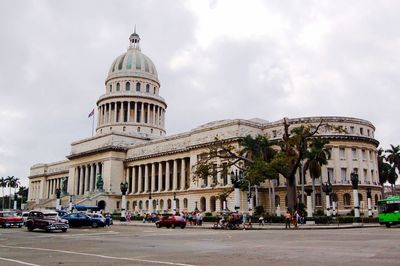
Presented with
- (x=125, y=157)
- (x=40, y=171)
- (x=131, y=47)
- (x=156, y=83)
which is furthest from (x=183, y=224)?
(x=40, y=171)

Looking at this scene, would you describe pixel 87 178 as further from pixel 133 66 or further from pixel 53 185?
pixel 133 66

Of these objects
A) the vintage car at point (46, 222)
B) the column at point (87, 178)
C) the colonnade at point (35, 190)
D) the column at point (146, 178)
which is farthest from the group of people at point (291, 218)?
the colonnade at point (35, 190)

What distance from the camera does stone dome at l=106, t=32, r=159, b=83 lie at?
109125 mm

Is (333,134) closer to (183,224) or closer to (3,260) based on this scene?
(183,224)

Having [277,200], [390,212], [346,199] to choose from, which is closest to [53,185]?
[277,200]

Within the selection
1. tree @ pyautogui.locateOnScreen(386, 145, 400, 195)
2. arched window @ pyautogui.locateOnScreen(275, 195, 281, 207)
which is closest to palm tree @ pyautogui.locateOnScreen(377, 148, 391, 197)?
tree @ pyautogui.locateOnScreen(386, 145, 400, 195)

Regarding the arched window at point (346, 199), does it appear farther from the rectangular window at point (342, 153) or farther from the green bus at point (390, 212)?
the green bus at point (390, 212)

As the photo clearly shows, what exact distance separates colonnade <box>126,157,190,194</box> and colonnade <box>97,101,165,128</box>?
16.0 m

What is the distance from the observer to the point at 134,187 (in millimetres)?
94000

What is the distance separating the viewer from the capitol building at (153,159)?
70.1m

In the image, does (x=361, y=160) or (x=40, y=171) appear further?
(x=40, y=171)

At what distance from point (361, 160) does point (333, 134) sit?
6.69m

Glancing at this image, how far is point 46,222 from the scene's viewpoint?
107 ft

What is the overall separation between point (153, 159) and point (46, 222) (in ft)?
188
